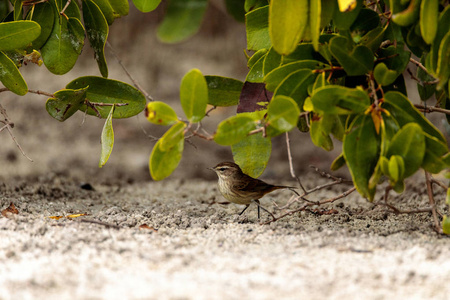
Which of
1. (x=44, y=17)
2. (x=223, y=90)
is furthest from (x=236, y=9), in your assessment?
(x=44, y=17)

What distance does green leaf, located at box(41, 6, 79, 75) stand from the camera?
2.47m

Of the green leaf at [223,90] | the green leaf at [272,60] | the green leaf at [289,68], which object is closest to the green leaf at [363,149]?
the green leaf at [289,68]

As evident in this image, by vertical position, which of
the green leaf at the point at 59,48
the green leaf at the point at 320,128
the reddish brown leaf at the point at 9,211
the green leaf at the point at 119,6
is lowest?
the reddish brown leaf at the point at 9,211

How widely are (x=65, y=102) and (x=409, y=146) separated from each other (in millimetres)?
1541

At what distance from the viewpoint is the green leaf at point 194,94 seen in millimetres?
1952

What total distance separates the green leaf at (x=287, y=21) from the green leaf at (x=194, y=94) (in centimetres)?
30

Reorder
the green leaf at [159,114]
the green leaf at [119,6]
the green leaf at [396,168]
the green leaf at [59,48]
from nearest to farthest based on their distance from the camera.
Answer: the green leaf at [396,168]
the green leaf at [159,114]
the green leaf at [59,48]
the green leaf at [119,6]

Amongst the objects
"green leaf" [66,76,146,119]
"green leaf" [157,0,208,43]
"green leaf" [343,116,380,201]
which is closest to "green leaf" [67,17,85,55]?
"green leaf" [66,76,146,119]

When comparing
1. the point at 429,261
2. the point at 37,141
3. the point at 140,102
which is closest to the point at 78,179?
the point at 37,141

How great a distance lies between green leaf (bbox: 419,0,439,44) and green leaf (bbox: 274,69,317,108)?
1.45 feet

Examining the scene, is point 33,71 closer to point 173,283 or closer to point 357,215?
point 357,215

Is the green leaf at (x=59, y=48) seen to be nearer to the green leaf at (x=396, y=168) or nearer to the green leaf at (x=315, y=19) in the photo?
the green leaf at (x=315, y=19)

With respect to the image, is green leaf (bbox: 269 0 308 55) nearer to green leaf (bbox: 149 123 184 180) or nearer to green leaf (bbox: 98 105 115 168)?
green leaf (bbox: 149 123 184 180)

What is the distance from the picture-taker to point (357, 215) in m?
2.74
